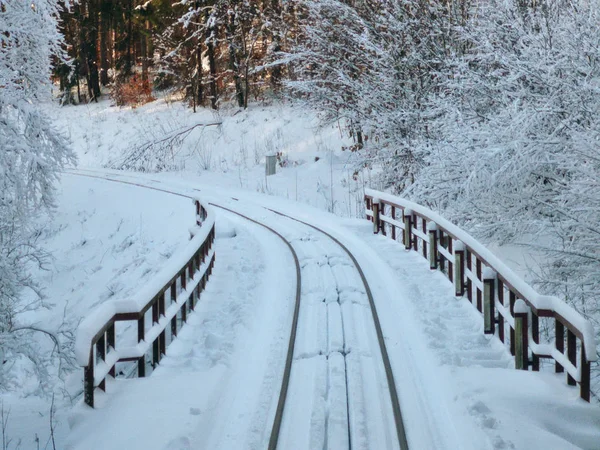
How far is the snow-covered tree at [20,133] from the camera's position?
32.6 feet

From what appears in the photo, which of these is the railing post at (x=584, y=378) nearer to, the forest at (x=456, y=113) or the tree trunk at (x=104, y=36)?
the forest at (x=456, y=113)

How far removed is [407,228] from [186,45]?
30.2 m

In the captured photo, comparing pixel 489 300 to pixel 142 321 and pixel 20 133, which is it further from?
pixel 20 133

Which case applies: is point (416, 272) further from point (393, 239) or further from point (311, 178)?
point (311, 178)

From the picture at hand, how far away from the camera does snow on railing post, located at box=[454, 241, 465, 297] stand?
1038 centimetres

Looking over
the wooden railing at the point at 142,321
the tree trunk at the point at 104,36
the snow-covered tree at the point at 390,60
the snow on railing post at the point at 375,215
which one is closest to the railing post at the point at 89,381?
the wooden railing at the point at 142,321

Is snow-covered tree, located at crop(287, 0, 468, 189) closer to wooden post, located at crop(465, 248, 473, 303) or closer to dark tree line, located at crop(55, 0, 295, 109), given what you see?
dark tree line, located at crop(55, 0, 295, 109)

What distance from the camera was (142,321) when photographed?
7.44m

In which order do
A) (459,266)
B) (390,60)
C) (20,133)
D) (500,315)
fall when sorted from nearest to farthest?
(500,315)
(459,266)
(20,133)
(390,60)

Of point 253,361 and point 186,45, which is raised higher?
point 186,45

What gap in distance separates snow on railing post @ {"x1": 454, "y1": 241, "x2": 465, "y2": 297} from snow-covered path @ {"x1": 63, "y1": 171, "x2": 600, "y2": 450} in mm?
168

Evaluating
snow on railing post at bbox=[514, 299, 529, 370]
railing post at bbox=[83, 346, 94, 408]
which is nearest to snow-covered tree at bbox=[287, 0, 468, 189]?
snow on railing post at bbox=[514, 299, 529, 370]

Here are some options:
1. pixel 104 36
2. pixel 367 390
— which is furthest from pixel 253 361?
pixel 104 36

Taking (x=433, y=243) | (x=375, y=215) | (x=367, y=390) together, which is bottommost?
(x=367, y=390)
